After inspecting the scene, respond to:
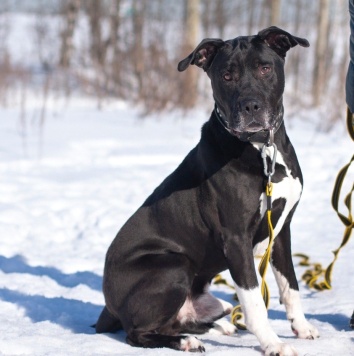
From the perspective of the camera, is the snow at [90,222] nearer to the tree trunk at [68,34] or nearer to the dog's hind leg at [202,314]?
the dog's hind leg at [202,314]

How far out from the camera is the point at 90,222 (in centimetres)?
657

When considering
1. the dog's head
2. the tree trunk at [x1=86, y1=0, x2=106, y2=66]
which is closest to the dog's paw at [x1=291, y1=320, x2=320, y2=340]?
the dog's head

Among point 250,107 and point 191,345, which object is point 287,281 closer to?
point 191,345

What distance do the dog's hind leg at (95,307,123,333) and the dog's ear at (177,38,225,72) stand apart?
1331 millimetres

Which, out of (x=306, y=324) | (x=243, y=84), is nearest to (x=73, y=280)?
(x=306, y=324)

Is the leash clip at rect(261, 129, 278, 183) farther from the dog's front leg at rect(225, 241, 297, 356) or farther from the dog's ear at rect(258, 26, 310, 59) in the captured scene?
the dog's ear at rect(258, 26, 310, 59)

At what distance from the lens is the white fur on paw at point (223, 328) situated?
3.68 meters

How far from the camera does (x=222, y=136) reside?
341 centimetres

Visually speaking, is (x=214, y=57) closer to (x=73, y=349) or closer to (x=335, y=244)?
(x=73, y=349)

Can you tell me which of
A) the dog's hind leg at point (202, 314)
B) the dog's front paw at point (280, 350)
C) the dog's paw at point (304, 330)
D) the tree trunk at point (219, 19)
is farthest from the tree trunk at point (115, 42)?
the dog's front paw at point (280, 350)

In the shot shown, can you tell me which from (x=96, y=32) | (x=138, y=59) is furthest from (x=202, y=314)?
(x=96, y=32)

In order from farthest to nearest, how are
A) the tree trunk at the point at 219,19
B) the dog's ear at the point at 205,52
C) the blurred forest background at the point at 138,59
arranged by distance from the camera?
the tree trunk at the point at 219,19
the blurred forest background at the point at 138,59
the dog's ear at the point at 205,52

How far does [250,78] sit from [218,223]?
712 millimetres

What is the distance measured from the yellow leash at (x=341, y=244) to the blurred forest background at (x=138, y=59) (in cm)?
593
